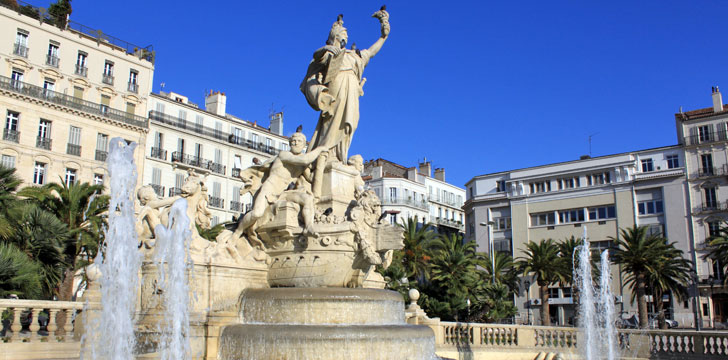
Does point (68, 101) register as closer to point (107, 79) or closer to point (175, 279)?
point (107, 79)

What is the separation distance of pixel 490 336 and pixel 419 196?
51.4m

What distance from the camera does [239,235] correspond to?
1307 cm

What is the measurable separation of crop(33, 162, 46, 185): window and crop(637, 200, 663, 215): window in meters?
46.9

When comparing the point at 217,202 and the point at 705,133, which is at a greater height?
the point at 705,133

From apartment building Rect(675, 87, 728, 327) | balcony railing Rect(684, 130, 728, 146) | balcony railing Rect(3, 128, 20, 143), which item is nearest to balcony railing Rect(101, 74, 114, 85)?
balcony railing Rect(3, 128, 20, 143)

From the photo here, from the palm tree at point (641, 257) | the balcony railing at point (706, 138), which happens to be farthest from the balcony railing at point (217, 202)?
the balcony railing at point (706, 138)

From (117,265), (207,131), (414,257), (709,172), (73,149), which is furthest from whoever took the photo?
(709,172)

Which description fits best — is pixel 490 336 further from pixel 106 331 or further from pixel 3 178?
pixel 3 178

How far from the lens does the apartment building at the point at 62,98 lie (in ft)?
125

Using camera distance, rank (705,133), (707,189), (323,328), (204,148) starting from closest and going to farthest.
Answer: (323,328)
(204,148)
(707,189)
(705,133)

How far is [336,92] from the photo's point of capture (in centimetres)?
1483

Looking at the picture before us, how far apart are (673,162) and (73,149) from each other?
48108 millimetres

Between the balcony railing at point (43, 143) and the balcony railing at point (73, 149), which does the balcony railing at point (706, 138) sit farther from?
the balcony railing at point (43, 143)

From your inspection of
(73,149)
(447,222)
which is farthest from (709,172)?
(73,149)
